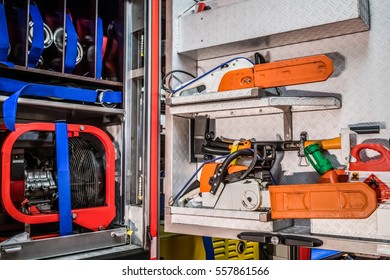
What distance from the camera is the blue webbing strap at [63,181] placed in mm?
2311

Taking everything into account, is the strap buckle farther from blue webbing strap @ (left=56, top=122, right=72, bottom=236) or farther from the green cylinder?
the green cylinder

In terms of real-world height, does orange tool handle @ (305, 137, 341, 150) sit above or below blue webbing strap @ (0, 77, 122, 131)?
below

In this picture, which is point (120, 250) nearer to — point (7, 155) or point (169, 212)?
point (169, 212)

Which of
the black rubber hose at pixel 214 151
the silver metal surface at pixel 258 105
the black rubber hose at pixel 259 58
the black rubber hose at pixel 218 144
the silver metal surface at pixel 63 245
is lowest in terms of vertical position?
the silver metal surface at pixel 63 245

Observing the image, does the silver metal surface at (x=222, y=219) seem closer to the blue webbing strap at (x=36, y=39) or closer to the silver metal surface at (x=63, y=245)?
the silver metal surface at (x=63, y=245)

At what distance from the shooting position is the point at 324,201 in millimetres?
1956

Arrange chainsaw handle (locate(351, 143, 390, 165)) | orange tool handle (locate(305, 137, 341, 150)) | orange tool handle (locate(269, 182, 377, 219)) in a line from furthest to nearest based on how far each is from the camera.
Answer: orange tool handle (locate(305, 137, 341, 150)) → chainsaw handle (locate(351, 143, 390, 165)) → orange tool handle (locate(269, 182, 377, 219))

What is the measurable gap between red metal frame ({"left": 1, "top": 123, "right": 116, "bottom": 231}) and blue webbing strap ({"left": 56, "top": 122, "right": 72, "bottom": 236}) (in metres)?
0.05

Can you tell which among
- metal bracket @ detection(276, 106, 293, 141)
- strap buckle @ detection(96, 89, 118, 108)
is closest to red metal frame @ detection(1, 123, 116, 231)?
strap buckle @ detection(96, 89, 118, 108)

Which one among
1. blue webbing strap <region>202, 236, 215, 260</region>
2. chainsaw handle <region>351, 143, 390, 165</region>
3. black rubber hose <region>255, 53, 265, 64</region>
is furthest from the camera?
blue webbing strap <region>202, 236, 215, 260</region>

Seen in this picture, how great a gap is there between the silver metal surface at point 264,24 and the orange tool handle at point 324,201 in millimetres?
881

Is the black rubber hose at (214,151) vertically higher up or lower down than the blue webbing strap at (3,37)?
lower down

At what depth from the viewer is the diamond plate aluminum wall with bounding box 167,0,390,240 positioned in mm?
2191

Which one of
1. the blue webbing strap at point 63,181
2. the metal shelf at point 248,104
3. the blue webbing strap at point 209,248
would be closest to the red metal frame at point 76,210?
the blue webbing strap at point 63,181
